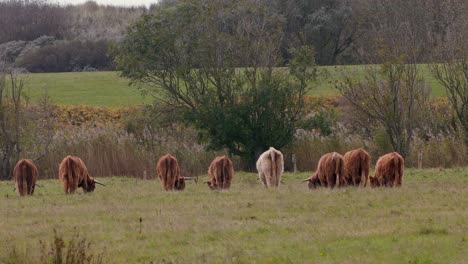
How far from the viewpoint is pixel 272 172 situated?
25203mm

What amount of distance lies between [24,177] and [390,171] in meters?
10.00

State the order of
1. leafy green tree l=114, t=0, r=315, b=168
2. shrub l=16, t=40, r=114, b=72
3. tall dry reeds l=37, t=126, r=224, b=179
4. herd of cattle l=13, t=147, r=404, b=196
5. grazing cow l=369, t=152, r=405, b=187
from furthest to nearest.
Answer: shrub l=16, t=40, r=114, b=72, leafy green tree l=114, t=0, r=315, b=168, tall dry reeds l=37, t=126, r=224, b=179, herd of cattle l=13, t=147, r=404, b=196, grazing cow l=369, t=152, r=405, b=187

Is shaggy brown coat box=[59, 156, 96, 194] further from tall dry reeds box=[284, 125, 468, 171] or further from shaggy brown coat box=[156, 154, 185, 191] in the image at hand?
tall dry reeds box=[284, 125, 468, 171]

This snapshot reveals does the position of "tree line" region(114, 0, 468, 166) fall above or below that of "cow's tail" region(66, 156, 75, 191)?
above

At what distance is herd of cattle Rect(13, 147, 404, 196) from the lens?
23484 millimetres

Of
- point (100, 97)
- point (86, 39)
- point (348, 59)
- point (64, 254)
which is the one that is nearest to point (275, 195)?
point (64, 254)

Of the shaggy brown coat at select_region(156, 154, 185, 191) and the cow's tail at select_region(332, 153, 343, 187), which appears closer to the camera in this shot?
the cow's tail at select_region(332, 153, 343, 187)

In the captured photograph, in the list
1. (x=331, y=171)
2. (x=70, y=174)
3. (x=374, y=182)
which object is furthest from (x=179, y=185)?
(x=374, y=182)

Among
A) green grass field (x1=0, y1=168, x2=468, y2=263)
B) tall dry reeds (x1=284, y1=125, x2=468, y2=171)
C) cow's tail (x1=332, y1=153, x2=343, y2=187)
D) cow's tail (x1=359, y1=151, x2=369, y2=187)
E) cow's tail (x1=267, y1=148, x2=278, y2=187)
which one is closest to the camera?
green grass field (x1=0, y1=168, x2=468, y2=263)

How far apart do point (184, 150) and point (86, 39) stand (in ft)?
168

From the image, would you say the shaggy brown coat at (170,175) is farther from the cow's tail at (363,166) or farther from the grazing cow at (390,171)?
the grazing cow at (390,171)

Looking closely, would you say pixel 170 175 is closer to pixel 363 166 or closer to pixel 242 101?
pixel 363 166

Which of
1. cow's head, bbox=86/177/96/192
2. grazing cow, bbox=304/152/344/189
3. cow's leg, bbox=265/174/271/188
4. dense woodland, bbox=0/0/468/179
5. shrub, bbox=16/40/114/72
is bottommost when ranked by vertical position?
cow's head, bbox=86/177/96/192

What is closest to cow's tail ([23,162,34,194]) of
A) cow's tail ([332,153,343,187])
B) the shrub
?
cow's tail ([332,153,343,187])
